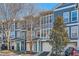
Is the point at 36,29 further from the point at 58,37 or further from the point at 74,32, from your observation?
the point at 74,32

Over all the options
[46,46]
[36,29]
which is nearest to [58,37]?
[46,46]

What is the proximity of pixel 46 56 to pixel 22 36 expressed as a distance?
0.39m

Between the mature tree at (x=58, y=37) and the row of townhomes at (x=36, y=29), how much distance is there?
0.13ft

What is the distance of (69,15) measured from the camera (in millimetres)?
2318

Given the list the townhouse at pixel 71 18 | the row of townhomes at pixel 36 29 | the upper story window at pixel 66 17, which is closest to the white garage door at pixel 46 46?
the row of townhomes at pixel 36 29

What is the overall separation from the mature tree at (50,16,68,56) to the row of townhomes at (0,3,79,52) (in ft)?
0.13

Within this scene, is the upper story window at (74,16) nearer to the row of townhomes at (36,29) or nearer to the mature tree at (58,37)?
the row of townhomes at (36,29)

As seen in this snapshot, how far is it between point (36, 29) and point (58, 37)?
295mm

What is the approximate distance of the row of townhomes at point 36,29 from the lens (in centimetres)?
231

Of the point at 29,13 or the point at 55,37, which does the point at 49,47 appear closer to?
the point at 55,37

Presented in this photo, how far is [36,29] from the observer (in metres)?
2.35

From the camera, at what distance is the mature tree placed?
231cm

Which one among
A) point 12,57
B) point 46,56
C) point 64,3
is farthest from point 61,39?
point 12,57

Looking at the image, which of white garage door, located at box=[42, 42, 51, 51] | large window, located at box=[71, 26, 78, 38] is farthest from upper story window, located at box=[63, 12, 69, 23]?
white garage door, located at box=[42, 42, 51, 51]
